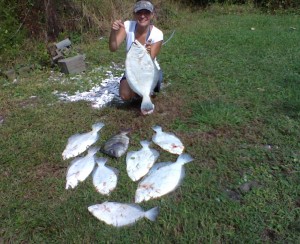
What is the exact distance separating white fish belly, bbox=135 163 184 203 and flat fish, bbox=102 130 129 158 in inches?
17.0

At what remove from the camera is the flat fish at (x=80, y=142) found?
327cm

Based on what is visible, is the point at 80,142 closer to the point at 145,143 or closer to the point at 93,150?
the point at 93,150

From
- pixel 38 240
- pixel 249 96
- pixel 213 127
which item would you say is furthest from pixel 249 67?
pixel 38 240

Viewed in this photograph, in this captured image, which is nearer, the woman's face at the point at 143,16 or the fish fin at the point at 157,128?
the fish fin at the point at 157,128

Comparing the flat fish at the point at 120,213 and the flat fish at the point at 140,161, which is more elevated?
the flat fish at the point at 120,213

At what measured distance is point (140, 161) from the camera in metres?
3.05

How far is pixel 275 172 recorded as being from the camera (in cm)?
285

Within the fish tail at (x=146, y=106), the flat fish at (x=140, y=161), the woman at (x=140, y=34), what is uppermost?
the woman at (x=140, y=34)

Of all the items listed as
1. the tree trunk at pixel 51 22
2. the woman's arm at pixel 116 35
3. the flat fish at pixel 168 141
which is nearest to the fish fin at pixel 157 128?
the flat fish at pixel 168 141

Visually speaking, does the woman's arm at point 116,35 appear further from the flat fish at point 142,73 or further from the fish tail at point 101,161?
the fish tail at point 101,161

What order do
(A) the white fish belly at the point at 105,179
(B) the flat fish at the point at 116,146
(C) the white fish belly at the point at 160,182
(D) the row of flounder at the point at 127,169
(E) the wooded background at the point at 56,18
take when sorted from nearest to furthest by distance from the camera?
(D) the row of flounder at the point at 127,169 < (C) the white fish belly at the point at 160,182 < (A) the white fish belly at the point at 105,179 < (B) the flat fish at the point at 116,146 < (E) the wooded background at the point at 56,18

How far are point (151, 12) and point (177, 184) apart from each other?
76.1 inches

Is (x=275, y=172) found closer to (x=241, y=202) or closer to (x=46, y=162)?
(x=241, y=202)

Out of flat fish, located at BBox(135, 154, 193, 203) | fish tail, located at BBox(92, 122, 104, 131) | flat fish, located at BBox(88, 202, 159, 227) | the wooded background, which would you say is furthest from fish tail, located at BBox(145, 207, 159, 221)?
the wooded background
